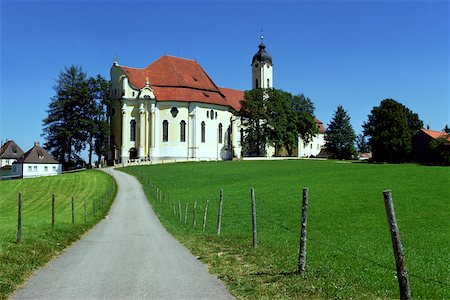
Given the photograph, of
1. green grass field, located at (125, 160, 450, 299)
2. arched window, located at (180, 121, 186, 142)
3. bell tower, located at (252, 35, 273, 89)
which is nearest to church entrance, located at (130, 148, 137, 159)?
arched window, located at (180, 121, 186, 142)

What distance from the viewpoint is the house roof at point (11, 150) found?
325 feet

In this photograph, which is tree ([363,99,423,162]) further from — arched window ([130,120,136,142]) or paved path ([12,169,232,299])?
paved path ([12,169,232,299])

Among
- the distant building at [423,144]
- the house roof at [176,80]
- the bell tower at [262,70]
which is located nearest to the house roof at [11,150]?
the house roof at [176,80]

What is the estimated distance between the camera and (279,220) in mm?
21953

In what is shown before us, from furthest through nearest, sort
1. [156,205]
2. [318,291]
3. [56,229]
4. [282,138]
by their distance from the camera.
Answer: [282,138] → [156,205] → [56,229] → [318,291]

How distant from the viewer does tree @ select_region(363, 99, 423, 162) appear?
82.8 meters

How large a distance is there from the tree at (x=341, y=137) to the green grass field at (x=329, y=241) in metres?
74.8

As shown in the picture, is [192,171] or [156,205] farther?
[192,171]

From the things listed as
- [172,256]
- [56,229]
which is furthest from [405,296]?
[56,229]

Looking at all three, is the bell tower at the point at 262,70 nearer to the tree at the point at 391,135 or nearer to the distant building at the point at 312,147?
the distant building at the point at 312,147

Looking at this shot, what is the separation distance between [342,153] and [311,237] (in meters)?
98.8

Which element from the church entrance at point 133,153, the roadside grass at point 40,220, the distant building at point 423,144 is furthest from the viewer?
the church entrance at point 133,153

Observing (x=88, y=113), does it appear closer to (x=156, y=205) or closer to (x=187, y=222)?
(x=156, y=205)

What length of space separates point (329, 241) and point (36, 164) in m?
77.3
